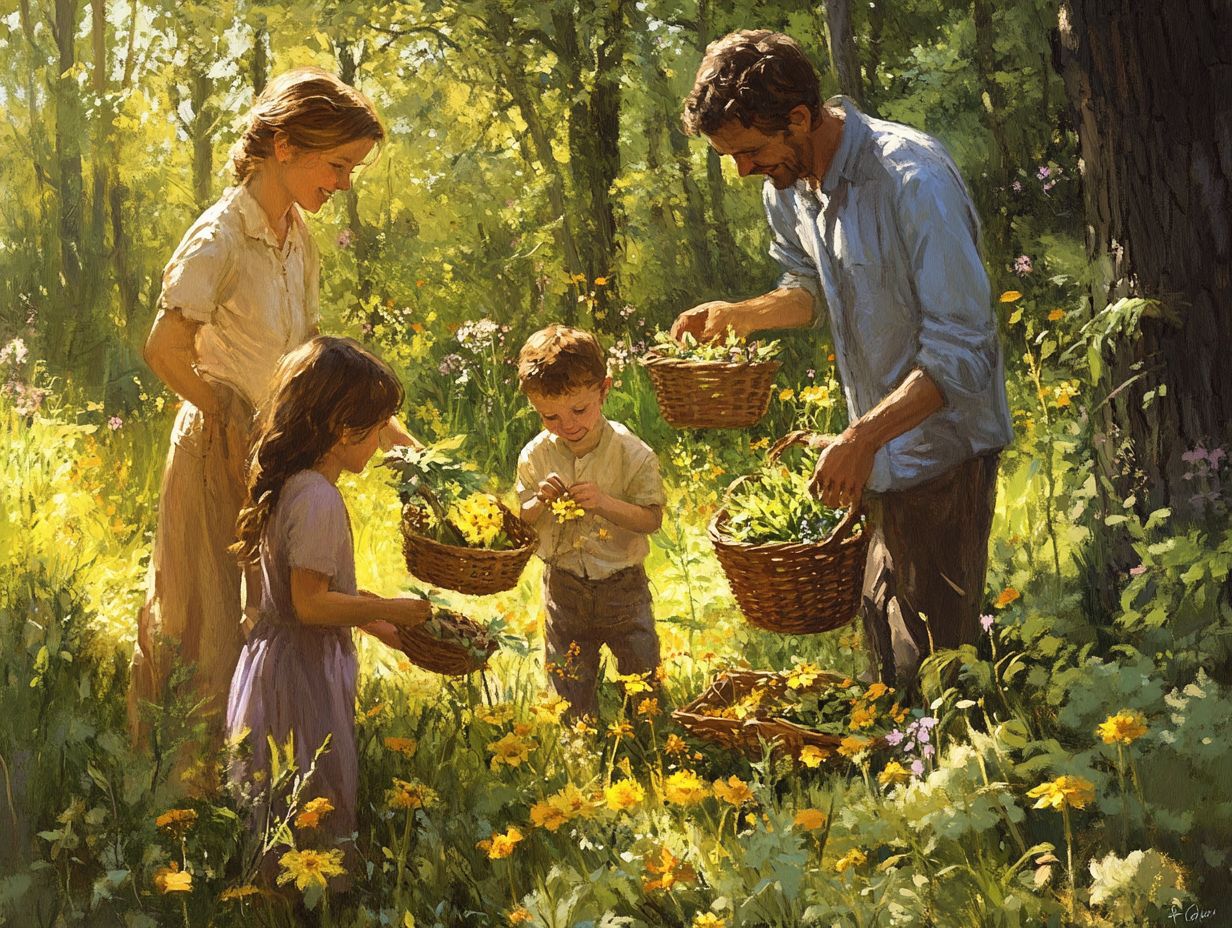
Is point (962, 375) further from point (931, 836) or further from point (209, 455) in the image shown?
point (209, 455)

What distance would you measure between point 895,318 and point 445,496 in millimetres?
1423

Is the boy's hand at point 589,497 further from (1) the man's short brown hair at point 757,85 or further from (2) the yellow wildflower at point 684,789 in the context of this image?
(2) the yellow wildflower at point 684,789

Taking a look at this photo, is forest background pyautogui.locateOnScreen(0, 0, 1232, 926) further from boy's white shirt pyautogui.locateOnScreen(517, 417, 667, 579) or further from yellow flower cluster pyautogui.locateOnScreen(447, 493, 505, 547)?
boy's white shirt pyautogui.locateOnScreen(517, 417, 667, 579)

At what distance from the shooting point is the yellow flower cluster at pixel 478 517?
152 inches

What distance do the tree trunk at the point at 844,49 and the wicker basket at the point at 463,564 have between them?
212 inches

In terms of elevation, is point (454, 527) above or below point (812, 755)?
above

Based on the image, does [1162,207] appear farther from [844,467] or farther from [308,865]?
[308,865]

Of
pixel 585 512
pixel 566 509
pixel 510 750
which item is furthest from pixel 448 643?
pixel 585 512

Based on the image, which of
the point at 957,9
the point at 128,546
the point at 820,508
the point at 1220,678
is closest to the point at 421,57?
the point at 957,9

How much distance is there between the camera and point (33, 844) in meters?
3.59

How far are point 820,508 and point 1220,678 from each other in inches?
48.2

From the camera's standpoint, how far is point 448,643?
3271 millimetres

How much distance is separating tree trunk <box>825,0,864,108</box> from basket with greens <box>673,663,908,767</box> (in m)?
4.94
